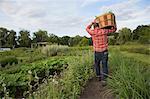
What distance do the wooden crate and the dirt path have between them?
5.71ft

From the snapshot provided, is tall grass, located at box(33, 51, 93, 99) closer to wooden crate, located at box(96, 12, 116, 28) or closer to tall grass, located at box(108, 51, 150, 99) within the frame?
tall grass, located at box(108, 51, 150, 99)

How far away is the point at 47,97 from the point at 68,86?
63.5 inches

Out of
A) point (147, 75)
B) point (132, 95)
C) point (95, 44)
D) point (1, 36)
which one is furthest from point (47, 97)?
point (1, 36)

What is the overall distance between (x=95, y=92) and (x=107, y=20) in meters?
2.38

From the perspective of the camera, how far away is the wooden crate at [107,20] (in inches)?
352

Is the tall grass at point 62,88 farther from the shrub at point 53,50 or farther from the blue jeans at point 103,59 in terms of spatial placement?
the shrub at point 53,50

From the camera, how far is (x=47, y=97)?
483cm

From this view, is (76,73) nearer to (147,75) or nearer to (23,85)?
(23,85)

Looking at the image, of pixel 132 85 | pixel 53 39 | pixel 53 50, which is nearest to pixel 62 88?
pixel 132 85

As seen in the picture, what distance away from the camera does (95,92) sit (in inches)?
303

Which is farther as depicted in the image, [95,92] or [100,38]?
[100,38]

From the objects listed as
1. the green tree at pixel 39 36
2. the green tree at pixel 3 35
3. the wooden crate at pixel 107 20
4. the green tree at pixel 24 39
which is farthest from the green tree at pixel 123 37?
the green tree at pixel 3 35

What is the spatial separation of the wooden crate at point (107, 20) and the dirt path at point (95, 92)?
174 centimetres

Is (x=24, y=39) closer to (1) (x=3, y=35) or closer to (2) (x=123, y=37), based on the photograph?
(1) (x=3, y=35)
